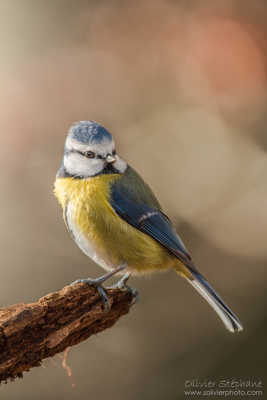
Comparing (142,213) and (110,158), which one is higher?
(110,158)

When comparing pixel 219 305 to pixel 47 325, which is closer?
pixel 47 325

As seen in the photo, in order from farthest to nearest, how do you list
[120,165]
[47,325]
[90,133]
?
[120,165] → [90,133] → [47,325]

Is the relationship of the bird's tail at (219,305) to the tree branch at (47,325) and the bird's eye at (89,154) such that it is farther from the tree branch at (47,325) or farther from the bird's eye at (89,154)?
the bird's eye at (89,154)

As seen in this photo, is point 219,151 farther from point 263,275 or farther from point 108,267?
point 108,267

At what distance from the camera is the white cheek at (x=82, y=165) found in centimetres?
165

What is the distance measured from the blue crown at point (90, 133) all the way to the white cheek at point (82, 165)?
60 millimetres

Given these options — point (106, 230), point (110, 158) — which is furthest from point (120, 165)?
point (106, 230)

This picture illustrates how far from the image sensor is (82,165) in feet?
5.47

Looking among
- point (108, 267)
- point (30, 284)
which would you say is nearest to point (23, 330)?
point (108, 267)

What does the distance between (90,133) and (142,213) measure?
0.30 m

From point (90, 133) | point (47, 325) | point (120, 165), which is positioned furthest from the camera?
point (120, 165)

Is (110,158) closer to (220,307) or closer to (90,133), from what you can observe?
(90,133)

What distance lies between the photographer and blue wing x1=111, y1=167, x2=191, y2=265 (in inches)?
65.4

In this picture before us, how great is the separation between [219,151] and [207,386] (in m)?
1.11
